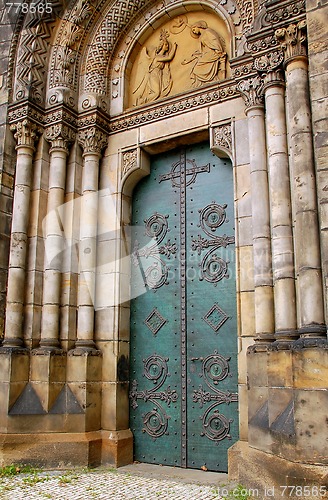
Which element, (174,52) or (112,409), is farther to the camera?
(174,52)

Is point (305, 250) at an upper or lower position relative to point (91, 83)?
lower

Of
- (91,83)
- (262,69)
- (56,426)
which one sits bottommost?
(56,426)

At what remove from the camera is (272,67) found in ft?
17.7

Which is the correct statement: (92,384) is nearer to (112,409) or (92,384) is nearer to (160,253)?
(112,409)

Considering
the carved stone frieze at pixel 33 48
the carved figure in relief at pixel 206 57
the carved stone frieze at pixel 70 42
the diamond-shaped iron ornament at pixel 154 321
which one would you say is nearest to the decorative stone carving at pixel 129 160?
the carved figure in relief at pixel 206 57

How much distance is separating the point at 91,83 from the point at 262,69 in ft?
9.61

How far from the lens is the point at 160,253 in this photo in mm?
6754

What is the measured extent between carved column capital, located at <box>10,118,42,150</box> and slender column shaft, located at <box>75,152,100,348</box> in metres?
0.79

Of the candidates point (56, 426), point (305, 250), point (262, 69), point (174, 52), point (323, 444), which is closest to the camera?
point (323, 444)

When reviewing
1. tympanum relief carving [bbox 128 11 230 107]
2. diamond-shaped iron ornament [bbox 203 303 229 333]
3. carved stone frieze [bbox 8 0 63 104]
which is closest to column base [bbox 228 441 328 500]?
diamond-shaped iron ornament [bbox 203 303 229 333]

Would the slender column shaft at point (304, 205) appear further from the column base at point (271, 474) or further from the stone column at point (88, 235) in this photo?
the stone column at point (88, 235)

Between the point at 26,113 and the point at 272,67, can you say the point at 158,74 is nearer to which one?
the point at 26,113

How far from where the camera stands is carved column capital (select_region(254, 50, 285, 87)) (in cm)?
539

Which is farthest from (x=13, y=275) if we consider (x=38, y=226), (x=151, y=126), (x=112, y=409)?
(x=151, y=126)
